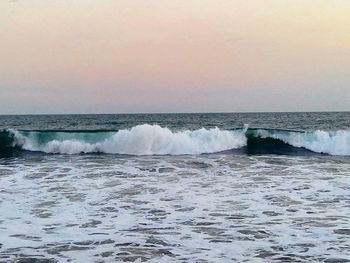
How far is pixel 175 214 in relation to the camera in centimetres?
803

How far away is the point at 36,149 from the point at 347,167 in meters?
14.5

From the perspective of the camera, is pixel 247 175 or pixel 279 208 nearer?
pixel 279 208

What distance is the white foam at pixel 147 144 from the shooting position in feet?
68.0

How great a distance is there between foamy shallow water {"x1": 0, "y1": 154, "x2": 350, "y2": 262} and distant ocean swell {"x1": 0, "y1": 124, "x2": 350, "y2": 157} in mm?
6657

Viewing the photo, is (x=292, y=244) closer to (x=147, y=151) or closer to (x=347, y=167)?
(x=347, y=167)

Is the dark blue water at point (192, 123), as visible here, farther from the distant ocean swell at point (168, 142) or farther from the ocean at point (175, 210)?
the ocean at point (175, 210)

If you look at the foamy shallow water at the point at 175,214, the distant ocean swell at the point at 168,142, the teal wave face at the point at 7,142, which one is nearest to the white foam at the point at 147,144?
the distant ocean swell at the point at 168,142

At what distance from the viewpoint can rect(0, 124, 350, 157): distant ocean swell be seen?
68.4 feet

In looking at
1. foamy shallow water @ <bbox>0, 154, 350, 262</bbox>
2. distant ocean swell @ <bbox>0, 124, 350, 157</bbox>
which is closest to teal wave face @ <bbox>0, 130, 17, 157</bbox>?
distant ocean swell @ <bbox>0, 124, 350, 157</bbox>

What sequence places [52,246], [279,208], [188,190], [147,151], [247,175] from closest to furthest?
[52,246], [279,208], [188,190], [247,175], [147,151]

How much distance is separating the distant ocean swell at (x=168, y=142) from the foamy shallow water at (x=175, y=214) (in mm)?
6657

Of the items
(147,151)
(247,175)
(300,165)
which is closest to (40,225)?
(247,175)

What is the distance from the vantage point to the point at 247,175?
12.7 meters

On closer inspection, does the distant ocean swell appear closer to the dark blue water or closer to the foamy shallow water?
the foamy shallow water
